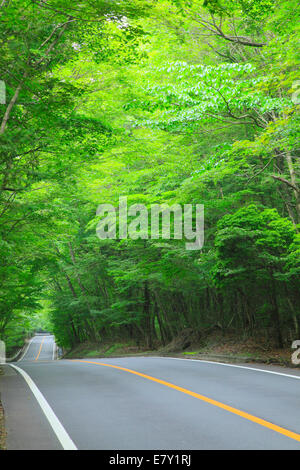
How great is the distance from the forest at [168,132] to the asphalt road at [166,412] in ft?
11.1

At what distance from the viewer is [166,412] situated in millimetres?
6637

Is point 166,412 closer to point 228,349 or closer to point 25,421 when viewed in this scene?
point 25,421

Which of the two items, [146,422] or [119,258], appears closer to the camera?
[146,422]

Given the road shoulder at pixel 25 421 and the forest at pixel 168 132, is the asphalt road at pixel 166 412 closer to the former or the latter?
the road shoulder at pixel 25 421

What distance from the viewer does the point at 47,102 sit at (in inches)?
329

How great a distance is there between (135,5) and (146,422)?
263 inches

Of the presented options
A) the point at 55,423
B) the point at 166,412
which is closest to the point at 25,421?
the point at 55,423

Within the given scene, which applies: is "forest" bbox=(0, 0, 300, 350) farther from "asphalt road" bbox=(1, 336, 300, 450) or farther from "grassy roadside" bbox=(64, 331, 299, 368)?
"asphalt road" bbox=(1, 336, 300, 450)

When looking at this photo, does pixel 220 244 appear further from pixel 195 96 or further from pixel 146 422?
pixel 146 422

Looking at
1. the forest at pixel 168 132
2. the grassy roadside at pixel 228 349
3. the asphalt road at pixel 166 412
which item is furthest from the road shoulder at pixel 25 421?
the grassy roadside at pixel 228 349

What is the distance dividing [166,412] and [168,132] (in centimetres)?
1209

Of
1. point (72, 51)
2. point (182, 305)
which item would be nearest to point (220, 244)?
point (72, 51)

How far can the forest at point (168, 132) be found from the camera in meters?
8.30

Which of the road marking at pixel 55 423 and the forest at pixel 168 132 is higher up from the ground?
the forest at pixel 168 132
